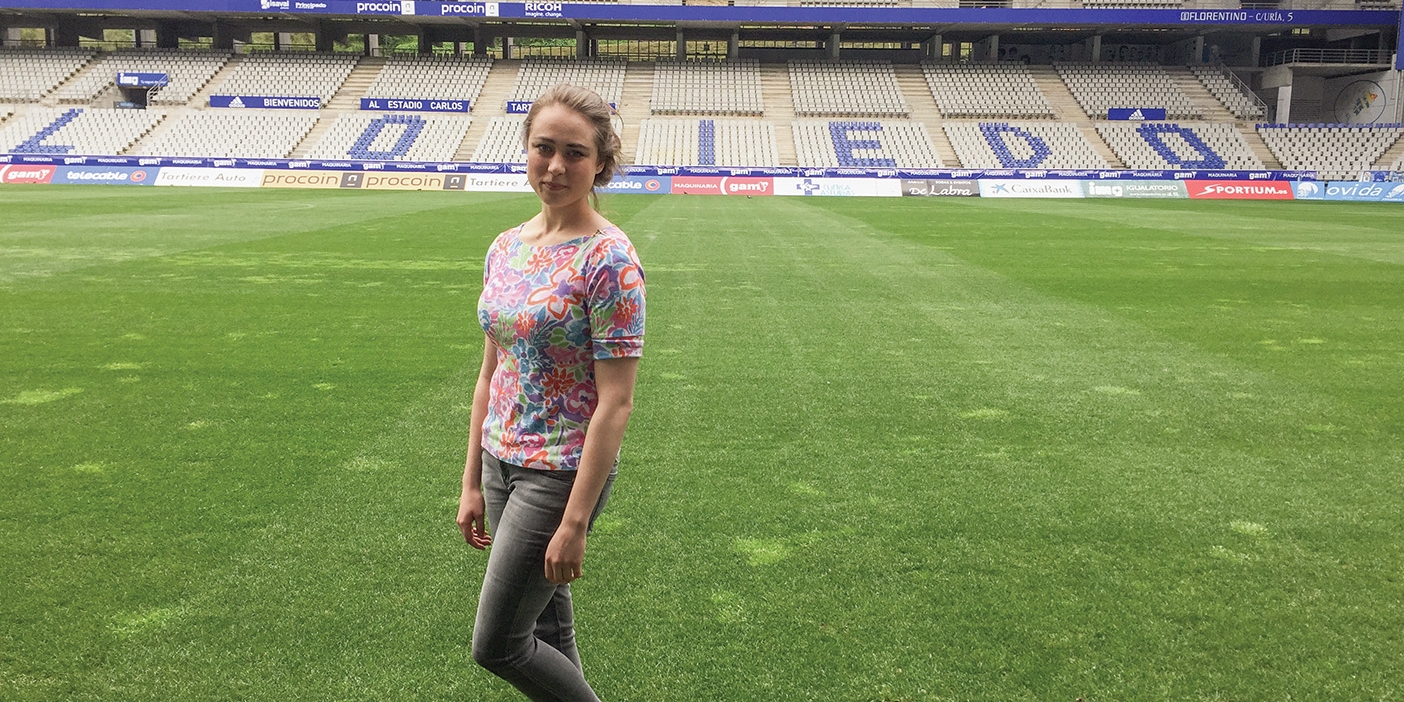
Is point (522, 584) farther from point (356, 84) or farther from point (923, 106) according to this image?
point (356, 84)

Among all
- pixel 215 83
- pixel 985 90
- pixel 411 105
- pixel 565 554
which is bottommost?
pixel 565 554

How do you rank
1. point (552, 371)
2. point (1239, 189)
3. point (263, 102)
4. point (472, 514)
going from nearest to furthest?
point (552, 371) → point (472, 514) → point (1239, 189) → point (263, 102)

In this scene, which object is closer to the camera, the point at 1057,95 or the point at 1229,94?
the point at 1229,94

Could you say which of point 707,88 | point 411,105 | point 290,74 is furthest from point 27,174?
point 707,88

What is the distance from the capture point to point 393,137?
45844 millimetres

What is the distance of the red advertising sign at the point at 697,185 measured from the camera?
36.2 m

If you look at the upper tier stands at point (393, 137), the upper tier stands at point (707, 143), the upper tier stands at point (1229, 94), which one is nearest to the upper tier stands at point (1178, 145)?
the upper tier stands at point (1229, 94)

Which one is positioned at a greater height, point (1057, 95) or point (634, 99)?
point (1057, 95)

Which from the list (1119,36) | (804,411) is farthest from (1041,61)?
(804,411)

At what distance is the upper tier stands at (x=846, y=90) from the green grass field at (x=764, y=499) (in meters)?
39.4

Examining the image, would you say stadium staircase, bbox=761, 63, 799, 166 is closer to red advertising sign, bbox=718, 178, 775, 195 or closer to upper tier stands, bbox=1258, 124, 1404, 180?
red advertising sign, bbox=718, 178, 775, 195

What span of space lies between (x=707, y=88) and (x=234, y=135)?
22547 millimetres

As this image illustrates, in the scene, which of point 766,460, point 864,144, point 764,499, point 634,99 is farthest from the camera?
point 634,99

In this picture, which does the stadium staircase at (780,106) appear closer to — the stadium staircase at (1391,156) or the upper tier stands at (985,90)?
the upper tier stands at (985,90)
